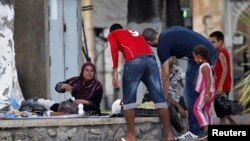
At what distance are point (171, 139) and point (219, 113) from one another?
1.92 m

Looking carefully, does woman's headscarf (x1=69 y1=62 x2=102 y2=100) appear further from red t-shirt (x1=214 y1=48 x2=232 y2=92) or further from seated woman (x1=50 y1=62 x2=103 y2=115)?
red t-shirt (x1=214 y1=48 x2=232 y2=92)

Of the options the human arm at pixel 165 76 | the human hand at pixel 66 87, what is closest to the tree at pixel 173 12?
the human hand at pixel 66 87

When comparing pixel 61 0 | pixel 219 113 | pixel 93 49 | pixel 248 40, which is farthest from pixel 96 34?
pixel 248 40

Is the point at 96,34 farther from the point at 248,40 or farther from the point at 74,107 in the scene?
the point at 248,40

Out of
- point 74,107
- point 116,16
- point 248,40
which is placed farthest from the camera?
point 116,16

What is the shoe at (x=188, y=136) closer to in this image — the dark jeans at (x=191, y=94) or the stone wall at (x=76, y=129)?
the dark jeans at (x=191, y=94)

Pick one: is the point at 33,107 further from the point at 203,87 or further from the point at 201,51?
the point at 201,51

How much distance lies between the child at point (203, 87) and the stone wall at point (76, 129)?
3.15 ft

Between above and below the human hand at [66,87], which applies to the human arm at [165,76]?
above

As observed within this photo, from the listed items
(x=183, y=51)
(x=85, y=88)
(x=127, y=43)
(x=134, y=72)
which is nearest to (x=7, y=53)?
(x=85, y=88)

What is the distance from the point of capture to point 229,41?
2283 centimetres

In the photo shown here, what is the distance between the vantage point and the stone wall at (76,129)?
11.7 meters

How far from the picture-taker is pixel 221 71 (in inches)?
519

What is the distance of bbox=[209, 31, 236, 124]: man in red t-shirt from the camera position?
13.0 m
